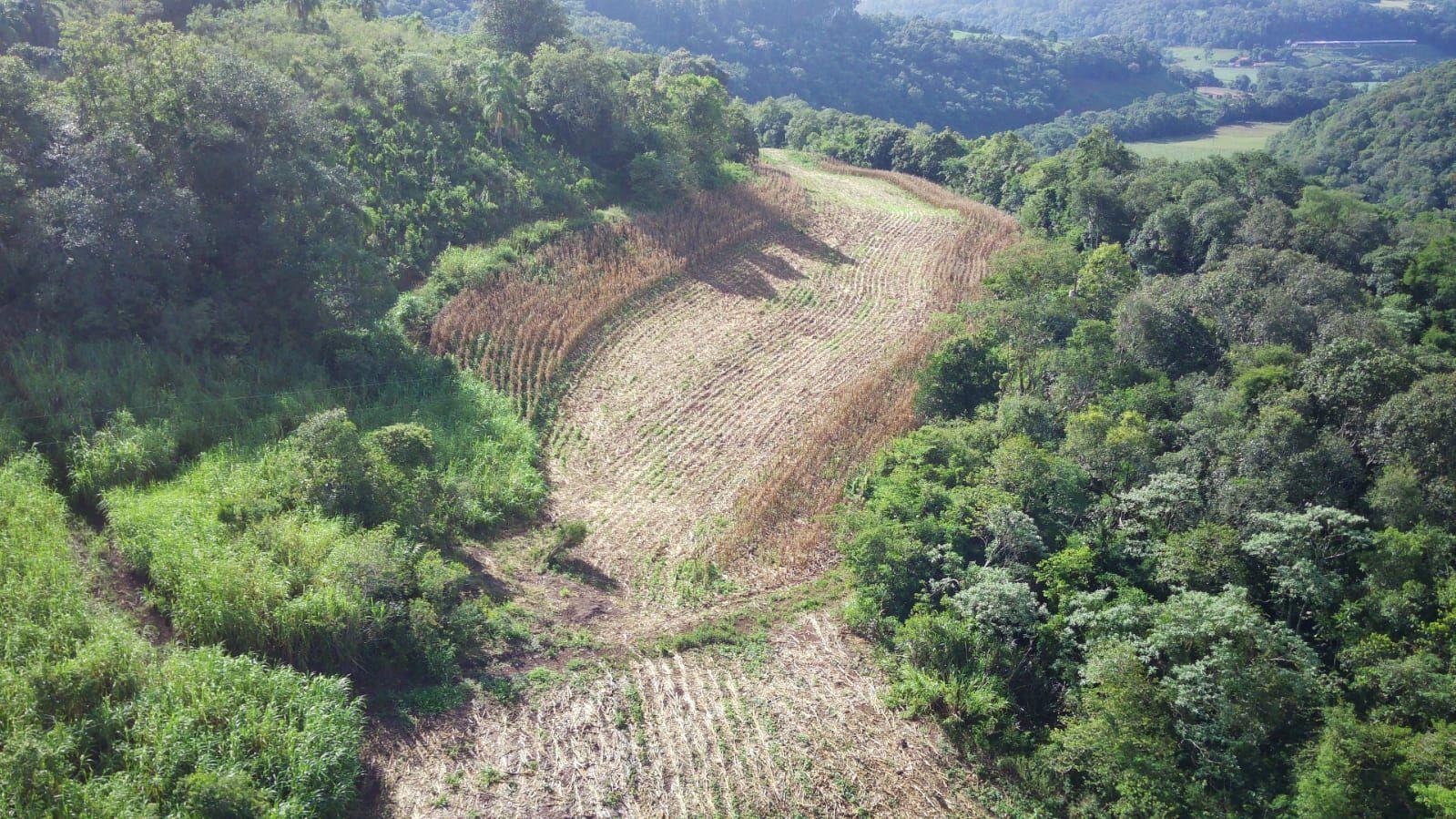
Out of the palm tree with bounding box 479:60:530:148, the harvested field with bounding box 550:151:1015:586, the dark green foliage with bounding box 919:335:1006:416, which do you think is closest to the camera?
the harvested field with bounding box 550:151:1015:586

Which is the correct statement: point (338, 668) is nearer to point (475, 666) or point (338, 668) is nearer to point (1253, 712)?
point (475, 666)

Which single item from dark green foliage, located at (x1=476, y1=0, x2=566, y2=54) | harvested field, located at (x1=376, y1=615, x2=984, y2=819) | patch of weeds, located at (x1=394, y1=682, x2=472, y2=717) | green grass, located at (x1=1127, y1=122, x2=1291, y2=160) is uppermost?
dark green foliage, located at (x1=476, y1=0, x2=566, y2=54)

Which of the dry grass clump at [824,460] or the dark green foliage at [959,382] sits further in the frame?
the dark green foliage at [959,382]

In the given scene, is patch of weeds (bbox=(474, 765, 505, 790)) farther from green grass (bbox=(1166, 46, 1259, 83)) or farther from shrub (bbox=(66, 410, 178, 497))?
green grass (bbox=(1166, 46, 1259, 83))

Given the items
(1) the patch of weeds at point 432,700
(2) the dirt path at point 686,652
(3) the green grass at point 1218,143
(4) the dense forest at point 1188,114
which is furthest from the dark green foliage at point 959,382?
(4) the dense forest at point 1188,114

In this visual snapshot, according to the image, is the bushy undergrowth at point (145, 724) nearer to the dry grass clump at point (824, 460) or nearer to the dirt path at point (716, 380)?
the dirt path at point (716, 380)

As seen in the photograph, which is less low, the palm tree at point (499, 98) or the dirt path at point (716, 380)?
the palm tree at point (499, 98)

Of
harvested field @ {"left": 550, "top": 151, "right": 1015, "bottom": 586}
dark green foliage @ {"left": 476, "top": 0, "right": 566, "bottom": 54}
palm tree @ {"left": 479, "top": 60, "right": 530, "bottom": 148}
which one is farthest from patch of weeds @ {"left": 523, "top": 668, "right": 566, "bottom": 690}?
dark green foliage @ {"left": 476, "top": 0, "right": 566, "bottom": 54}
